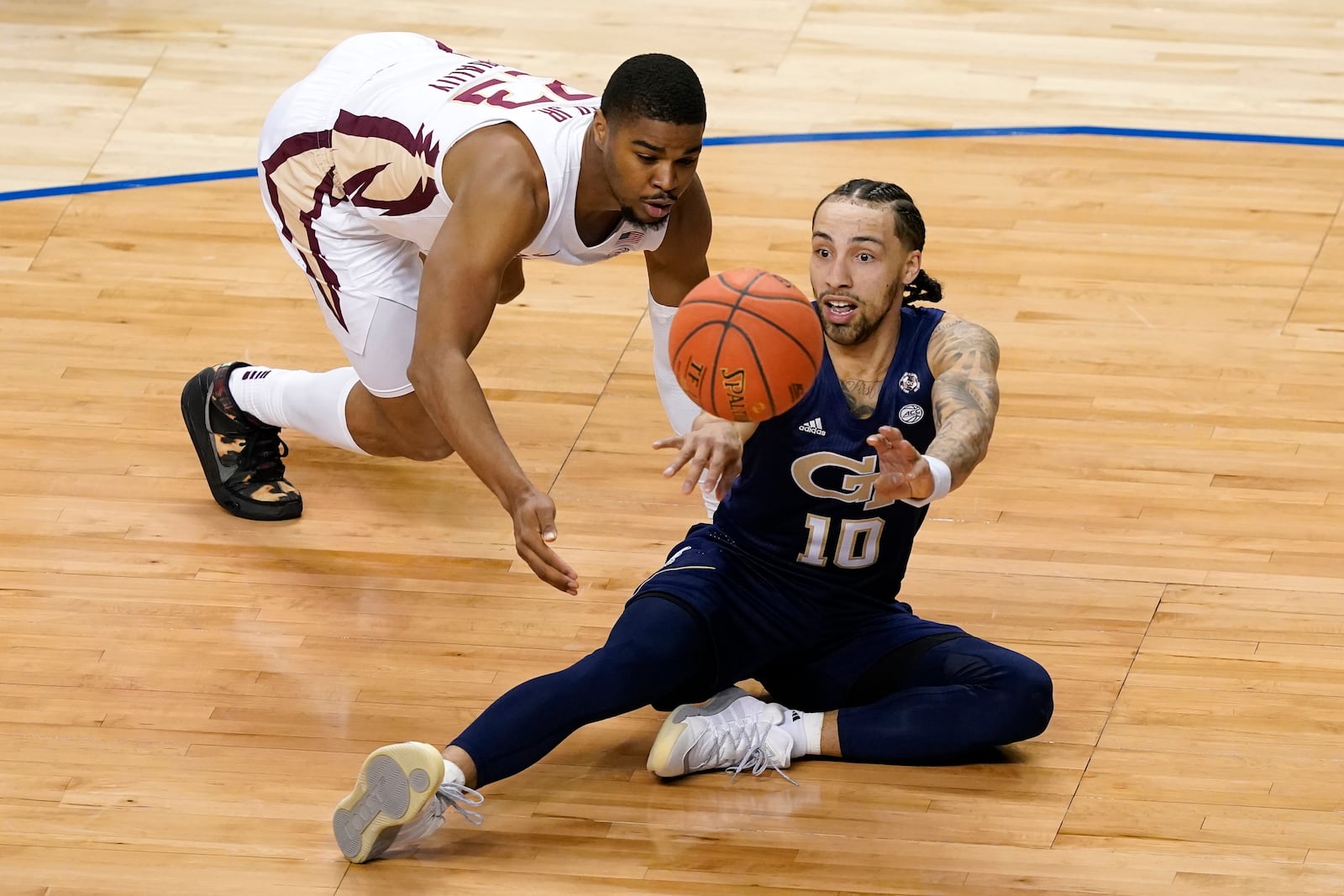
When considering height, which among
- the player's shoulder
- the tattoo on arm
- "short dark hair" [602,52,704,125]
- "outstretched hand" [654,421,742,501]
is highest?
"short dark hair" [602,52,704,125]

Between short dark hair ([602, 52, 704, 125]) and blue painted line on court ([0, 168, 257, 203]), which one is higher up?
short dark hair ([602, 52, 704, 125])

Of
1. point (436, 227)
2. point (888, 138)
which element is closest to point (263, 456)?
point (436, 227)

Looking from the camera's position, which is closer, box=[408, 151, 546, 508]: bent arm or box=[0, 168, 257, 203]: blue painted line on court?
box=[408, 151, 546, 508]: bent arm

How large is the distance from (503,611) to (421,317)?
2.60 feet

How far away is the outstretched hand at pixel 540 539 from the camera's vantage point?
10.6 feet

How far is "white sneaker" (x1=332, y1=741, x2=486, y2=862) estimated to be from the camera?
3008 millimetres

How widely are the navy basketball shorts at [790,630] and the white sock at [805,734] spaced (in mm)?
75

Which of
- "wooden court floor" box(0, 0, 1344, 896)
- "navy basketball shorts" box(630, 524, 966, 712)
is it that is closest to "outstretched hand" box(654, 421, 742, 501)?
"navy basketball shorts" box(630, 524, 966, 712)

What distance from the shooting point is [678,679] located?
3312 millimetres

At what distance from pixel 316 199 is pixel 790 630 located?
61.4 inches

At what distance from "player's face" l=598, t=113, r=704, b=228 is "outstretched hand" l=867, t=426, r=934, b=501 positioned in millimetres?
800

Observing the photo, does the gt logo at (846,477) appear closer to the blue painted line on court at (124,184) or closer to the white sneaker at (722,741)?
the white sneaker at (722,741)

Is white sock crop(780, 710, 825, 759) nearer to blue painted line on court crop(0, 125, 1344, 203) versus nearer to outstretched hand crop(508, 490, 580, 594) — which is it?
outstretched hand crop(508, 490, 580, 594)

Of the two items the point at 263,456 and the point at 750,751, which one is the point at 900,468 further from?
the point at 263,456
